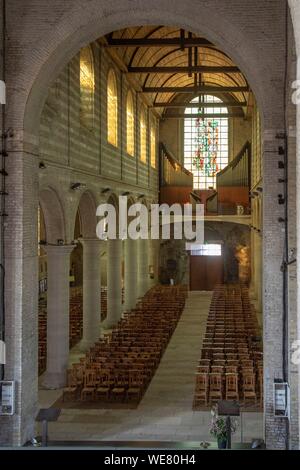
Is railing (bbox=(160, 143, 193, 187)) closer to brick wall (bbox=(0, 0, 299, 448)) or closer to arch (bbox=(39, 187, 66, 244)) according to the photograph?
arch (bbox=(39, 187, 66, 244))

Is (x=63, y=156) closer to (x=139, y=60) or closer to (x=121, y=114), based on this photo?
(x=121, y=114)

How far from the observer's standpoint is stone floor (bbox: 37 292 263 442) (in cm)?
1488

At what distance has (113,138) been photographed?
27656 millimetres

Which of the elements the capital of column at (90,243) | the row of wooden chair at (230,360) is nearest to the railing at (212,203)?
the row of wooden chair at (230,360)

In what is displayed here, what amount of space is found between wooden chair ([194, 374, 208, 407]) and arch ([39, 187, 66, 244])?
6.06 m

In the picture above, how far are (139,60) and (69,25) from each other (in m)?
16.8

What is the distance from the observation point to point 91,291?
23.9 metres

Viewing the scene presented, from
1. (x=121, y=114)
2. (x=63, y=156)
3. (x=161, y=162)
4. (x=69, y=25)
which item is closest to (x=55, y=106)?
(x=63, y=156)

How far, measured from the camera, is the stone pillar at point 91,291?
936 inches

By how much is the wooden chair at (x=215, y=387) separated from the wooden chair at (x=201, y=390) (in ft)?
0.63

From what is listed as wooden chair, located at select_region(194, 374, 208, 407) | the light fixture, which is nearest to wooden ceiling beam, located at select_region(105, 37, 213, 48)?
the light fixture

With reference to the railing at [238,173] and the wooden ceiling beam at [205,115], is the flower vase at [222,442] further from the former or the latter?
the wooden ceiling beam at [205,115]

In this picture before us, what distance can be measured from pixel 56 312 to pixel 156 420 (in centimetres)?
524

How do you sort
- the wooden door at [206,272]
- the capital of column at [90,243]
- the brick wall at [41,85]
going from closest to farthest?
the brick wall at [41,85] → the capital of column at [90,243] → the wooden door at [206,272]
